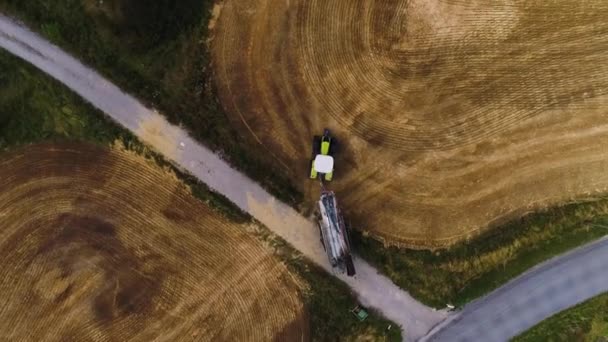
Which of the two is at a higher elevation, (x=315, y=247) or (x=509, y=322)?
(x=315, y=247)

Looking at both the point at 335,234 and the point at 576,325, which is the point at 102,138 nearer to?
the point at 335,234

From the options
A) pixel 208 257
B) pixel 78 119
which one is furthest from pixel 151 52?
pixel 208 257

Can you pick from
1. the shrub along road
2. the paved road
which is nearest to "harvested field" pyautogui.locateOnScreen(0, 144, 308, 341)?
the shrub along road

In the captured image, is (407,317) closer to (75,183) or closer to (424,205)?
(424,205)

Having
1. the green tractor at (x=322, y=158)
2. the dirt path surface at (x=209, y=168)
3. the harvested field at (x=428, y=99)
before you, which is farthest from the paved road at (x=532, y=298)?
the green tractor at (x=322, y=158)

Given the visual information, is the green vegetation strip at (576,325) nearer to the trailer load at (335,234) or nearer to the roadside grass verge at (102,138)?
the roadside grass verge at (102,138)

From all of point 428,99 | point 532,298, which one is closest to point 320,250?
point 428,99
